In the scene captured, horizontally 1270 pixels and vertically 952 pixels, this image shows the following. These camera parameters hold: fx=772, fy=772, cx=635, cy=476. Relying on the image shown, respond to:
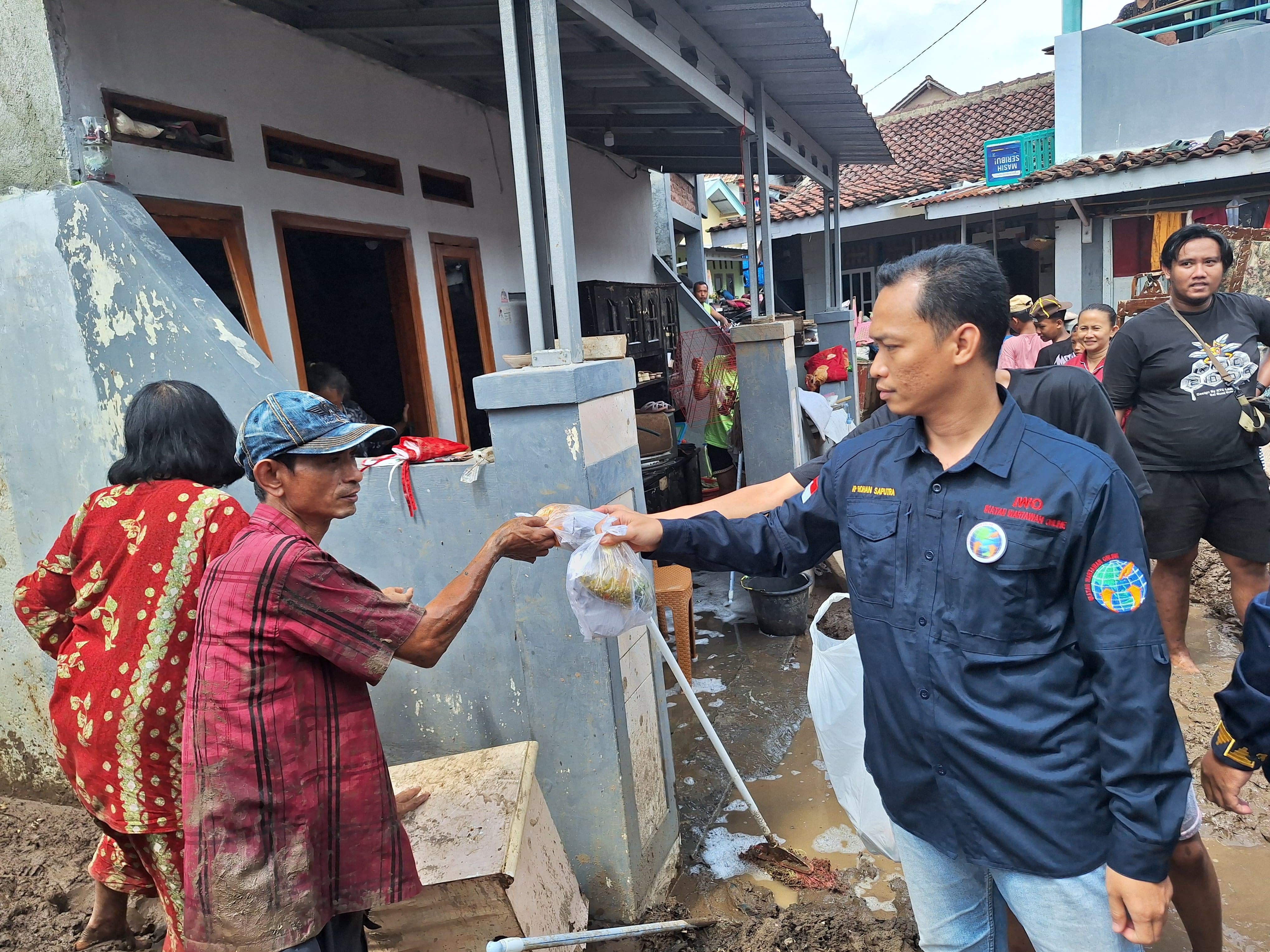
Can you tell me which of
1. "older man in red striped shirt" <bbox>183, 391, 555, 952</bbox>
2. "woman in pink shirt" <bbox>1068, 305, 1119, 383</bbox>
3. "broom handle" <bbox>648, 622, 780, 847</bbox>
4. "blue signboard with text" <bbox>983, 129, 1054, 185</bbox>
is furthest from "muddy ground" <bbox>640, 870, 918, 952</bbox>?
"blue signboard with text" <bbox>983, 129, 1054, 185</bbox>

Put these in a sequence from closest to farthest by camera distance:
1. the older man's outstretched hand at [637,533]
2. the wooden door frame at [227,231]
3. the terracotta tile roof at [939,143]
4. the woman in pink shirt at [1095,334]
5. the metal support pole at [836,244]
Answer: the older man's outstretched hand at [637,533] < the wooden door frame at [227,231] < the woman in pink shirt at [1095,334] < the metal support pole at [836,244] < the terracotta tile roof at [939,143]

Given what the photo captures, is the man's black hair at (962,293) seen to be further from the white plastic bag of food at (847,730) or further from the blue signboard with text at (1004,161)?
the blue signboard with text at (1004,161)

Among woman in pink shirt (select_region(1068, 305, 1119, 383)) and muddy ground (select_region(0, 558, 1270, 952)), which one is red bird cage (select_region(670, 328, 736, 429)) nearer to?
woman in pink shirt (select_region(1068, 305, 1119, 383))

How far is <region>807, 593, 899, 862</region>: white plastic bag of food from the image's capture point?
2408 mm

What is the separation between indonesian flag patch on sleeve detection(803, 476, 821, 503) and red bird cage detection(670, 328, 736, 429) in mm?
4710

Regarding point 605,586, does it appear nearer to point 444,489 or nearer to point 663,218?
point 444,489

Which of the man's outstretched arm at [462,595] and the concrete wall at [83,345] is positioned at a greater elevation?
the concrete wall at [83,345]

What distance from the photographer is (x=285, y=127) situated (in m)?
4.15

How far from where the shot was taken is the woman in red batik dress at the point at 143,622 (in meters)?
2.10

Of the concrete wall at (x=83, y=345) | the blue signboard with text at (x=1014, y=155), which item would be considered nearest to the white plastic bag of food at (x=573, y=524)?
the concrete wall at (x=83, y=345)

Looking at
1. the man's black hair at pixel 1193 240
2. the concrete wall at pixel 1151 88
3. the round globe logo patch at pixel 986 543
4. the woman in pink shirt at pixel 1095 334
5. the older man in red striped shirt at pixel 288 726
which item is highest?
the concrete wall at pixel 1151 88

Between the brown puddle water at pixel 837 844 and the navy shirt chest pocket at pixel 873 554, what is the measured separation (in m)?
1.70

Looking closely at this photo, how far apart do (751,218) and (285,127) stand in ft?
11.5

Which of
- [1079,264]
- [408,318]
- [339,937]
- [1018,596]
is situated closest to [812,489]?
[1018,596]
